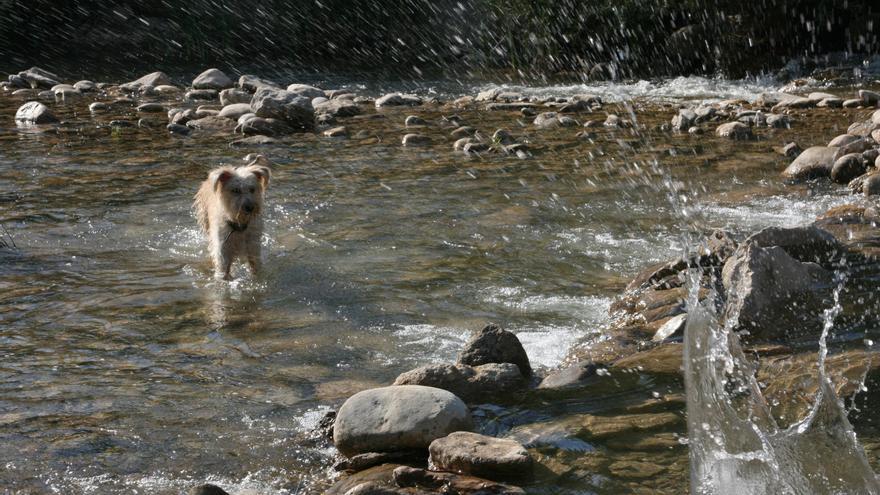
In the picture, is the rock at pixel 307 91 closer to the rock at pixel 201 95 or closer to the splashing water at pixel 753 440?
the rock at pixel 201 95

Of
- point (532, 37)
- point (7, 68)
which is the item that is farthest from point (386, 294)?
point (7, 68)

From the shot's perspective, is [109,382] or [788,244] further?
[788,244]

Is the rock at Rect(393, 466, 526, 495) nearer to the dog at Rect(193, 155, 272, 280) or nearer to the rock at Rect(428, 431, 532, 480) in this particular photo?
the rock at Rect(428, 431, 532, 480)

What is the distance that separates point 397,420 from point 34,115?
13100 millimetres

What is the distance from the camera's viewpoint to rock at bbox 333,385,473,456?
4.72 metres

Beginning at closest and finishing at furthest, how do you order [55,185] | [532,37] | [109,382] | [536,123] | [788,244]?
[109,382]
[788,244]
[55,185]
[536,123]
[532,37]

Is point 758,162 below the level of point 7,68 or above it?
below

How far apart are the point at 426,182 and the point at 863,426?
24.3 feet

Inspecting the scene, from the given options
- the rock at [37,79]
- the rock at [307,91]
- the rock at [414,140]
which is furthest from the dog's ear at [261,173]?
the rock at [37,79]

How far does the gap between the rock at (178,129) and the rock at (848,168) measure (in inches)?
371

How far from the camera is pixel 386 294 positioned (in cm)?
749

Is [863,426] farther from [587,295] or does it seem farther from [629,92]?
[629,92]

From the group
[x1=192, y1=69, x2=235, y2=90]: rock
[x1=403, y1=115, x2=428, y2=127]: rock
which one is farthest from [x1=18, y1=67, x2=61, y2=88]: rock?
[x1=403, y1=115, x2=428, y2=127]: rock

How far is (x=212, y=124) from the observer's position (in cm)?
1565
